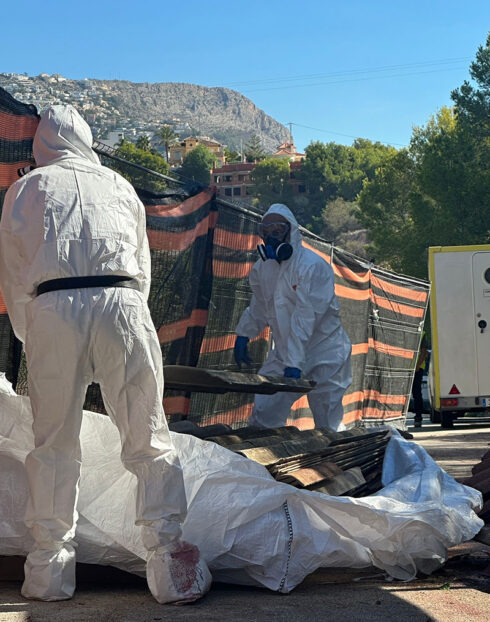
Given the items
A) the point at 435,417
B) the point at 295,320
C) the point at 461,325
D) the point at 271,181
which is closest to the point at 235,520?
the point at 295,320

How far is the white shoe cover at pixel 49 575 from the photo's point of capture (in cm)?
356

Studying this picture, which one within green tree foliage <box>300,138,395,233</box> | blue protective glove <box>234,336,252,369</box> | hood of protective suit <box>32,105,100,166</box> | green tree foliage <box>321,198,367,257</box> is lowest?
blue protective glove <box>234,336,252,369</box>

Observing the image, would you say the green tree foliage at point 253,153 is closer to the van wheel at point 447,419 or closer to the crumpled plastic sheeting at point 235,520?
the van wheel at point 447,419

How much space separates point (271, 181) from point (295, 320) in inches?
5812

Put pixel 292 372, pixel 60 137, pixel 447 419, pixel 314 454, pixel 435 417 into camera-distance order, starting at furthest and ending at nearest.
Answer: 1. pixel 435 417
2. pixel 447 419
3. pixel 292 372
4. pixel 314 454
5. pixel 60 137

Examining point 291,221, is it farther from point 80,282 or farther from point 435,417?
point 435,417

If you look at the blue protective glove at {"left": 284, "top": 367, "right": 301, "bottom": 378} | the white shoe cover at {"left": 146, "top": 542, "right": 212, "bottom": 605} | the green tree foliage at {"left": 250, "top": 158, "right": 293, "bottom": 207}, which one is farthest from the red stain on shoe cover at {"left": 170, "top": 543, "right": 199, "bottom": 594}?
the green tree foliage at {"left": 250, "top": 158, "right": 293, "bottom": 207}

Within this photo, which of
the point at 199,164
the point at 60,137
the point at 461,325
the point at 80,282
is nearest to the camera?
the point at 80,282

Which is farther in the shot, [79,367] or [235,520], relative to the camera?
[235,520]

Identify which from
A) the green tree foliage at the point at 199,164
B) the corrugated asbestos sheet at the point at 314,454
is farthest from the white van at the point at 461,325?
the green tree foliage at the point at 199,164

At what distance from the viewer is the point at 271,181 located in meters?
153

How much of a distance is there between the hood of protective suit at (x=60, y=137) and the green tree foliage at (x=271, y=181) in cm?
14384

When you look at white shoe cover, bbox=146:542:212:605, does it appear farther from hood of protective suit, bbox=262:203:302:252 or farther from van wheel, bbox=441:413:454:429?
van wheel, bbox=441:413:454:429

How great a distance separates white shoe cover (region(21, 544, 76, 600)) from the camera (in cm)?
356
